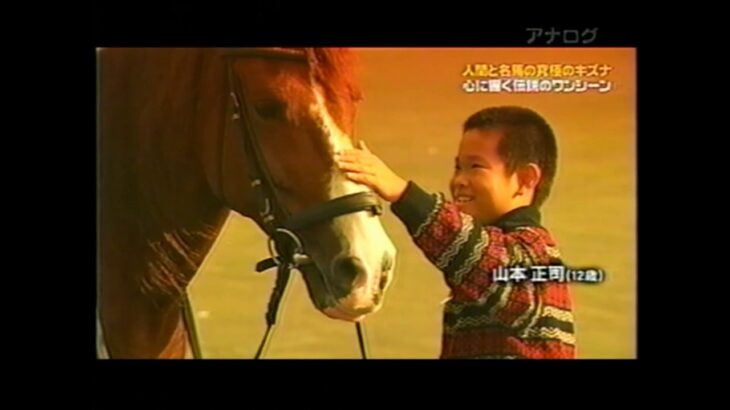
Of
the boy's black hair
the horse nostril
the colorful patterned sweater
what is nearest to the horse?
the horse nostril

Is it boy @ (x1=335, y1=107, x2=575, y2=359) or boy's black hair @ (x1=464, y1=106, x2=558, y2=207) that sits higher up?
boy's black hair @ (x1=464, y1=106, x2=558, y2=207)

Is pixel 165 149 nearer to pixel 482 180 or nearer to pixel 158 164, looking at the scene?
pixel 158 164

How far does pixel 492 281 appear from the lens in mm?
2615

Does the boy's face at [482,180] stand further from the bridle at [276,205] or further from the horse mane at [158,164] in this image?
the horse mane at [158,164]

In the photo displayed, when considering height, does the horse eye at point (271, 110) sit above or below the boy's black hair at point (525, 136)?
above

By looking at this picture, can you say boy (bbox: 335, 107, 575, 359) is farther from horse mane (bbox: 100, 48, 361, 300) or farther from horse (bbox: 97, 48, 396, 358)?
horse mane (bbox: 100, 48, 361, 300)

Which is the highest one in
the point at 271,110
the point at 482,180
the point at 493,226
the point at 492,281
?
the point at 271,110

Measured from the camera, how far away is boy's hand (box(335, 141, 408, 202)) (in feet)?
8.60

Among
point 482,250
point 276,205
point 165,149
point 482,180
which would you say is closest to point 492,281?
point 482,250

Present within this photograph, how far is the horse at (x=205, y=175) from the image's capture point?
2623 mm

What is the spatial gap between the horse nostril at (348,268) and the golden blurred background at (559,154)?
8 cm

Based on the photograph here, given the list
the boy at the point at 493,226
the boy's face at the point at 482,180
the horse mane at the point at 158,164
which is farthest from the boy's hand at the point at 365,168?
the horse mane at the point at 158,164

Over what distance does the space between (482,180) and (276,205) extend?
46 cm
